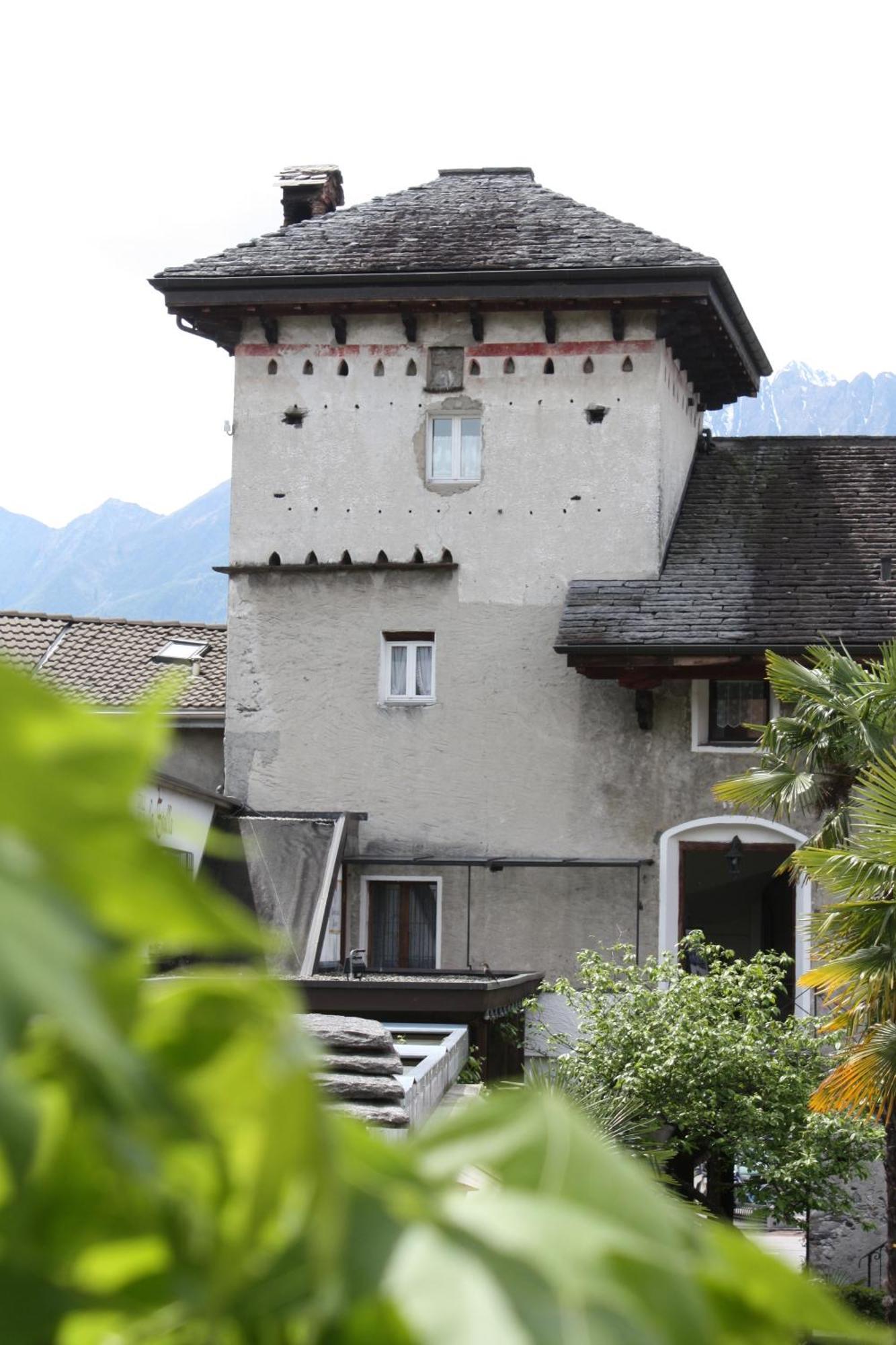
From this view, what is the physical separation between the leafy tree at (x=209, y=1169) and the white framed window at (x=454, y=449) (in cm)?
2127

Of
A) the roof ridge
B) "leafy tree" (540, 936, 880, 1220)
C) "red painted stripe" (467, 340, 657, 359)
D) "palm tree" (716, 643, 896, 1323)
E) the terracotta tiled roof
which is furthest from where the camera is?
the terracotta tiled roof

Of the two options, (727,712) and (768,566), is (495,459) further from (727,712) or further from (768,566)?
(727,712)

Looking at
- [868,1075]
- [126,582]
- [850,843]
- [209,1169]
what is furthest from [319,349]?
[126,582]

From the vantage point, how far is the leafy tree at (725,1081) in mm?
15586

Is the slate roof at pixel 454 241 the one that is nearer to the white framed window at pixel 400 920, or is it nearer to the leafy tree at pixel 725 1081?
the white framed window at pixel 400 920

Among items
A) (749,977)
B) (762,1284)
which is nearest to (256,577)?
(749,977)

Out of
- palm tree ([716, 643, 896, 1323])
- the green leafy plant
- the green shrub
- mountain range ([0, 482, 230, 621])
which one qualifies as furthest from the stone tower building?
mountain range ([0, 482, 230, 621])

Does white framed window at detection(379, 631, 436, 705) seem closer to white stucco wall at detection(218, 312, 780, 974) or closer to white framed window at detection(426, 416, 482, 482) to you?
white stucco wall at detection(218, 312, 780, 974)

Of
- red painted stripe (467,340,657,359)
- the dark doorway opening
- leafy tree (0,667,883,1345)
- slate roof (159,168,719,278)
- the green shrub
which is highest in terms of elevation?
Result: slate roof (159,168,719,278)

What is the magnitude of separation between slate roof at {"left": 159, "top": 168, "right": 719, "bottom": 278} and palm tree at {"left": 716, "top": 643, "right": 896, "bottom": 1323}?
6.55 meters

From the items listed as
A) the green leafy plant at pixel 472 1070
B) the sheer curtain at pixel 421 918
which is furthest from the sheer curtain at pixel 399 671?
the green leafy plant at pixel 472 1070

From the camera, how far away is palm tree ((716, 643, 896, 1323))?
1277 centimetres

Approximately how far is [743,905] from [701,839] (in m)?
10.4

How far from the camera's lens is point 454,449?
2178 cm
